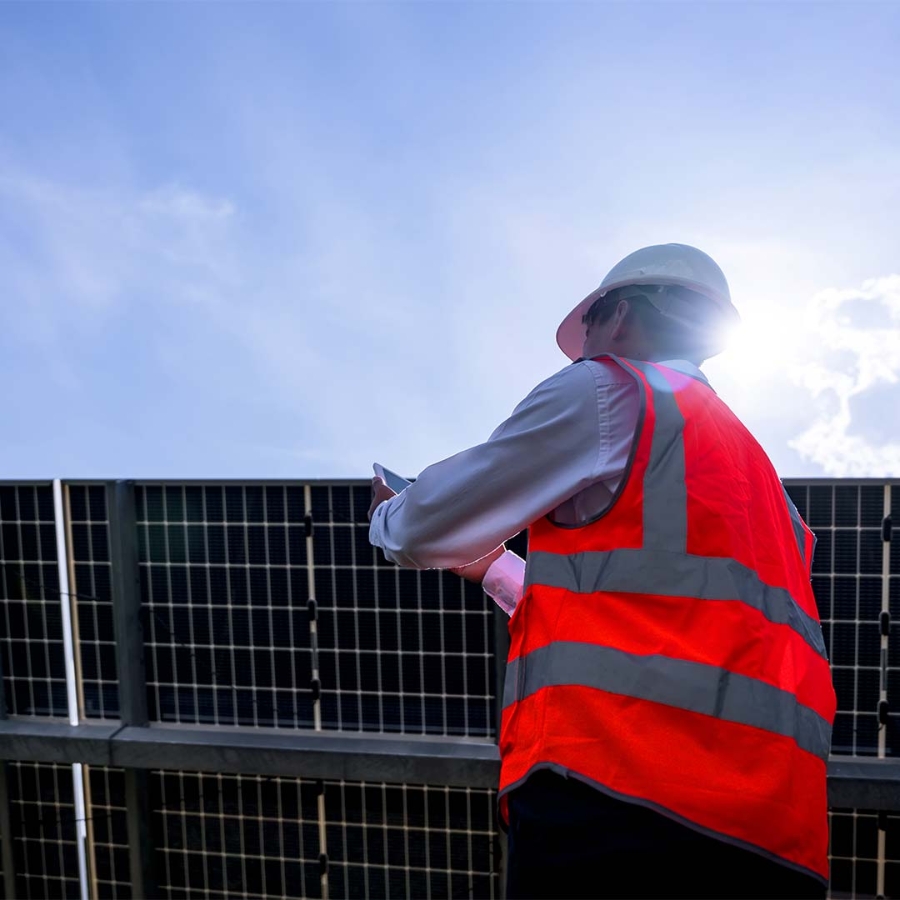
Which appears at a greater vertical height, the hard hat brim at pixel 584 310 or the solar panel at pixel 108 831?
the hard hat brim at pixel 584 310

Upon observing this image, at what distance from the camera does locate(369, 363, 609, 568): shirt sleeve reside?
5.42 feet

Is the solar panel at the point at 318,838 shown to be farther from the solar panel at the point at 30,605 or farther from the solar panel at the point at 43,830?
the solar panel at the point at 30,605

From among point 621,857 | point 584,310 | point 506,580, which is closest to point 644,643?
point 621,857

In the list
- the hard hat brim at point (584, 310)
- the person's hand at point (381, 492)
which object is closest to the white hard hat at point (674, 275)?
the hard hat brim at point (584, 310)

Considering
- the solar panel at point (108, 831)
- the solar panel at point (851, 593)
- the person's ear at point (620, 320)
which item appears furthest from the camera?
the solar panel at point (108, 831)

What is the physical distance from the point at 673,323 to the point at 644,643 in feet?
3.03

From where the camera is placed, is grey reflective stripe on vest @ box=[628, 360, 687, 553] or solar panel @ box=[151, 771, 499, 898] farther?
solar panel @ box=[151, 771, 499, 898]

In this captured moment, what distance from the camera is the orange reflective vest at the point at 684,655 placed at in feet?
5.00

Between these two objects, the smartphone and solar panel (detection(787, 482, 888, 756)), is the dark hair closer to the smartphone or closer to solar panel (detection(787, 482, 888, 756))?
the smartphone

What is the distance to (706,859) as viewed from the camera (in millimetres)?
1492

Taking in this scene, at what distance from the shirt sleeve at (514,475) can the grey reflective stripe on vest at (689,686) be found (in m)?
0.35

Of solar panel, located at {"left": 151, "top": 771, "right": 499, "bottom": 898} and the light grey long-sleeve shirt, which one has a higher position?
the light grey long-sleeve shirt

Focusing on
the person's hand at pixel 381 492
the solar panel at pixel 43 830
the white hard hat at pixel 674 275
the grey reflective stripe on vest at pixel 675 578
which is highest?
the white hard hat at pixel 674 275

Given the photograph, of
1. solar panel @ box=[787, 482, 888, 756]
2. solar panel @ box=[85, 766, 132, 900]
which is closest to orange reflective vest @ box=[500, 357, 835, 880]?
solar panel @ box=[787, 482, 888, 756]
